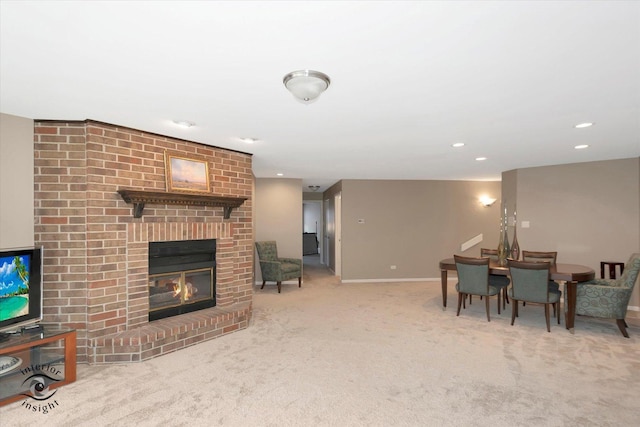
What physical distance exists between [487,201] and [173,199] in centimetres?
649

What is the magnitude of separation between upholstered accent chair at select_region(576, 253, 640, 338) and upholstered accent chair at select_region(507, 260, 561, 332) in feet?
0.86

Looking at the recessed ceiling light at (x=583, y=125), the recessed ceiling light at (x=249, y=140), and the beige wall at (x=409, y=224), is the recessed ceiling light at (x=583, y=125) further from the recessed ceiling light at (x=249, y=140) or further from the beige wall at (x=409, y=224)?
the beige wall at (x=409, y=224)

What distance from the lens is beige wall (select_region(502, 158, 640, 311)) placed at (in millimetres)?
4973

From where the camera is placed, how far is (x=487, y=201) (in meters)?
7.39

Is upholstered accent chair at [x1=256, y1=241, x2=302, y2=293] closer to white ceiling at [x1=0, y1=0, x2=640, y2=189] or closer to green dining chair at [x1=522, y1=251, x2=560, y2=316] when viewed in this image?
white ceiling at [x1=0, y1=0, x2=640, y2=189]

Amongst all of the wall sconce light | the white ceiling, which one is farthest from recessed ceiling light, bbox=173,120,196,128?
the wall sconce light

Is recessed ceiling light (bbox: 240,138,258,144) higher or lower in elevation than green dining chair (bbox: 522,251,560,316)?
higher

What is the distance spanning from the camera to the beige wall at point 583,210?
16.3 feet

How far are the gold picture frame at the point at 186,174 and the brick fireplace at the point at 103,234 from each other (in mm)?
73

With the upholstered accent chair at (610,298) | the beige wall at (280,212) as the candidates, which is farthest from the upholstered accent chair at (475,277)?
the beige wall at (280,212)

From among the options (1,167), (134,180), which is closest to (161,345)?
(134,180)

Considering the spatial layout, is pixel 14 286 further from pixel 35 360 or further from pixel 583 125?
pixel 583 125

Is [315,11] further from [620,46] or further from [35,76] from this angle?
[35,76]

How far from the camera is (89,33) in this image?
1613mm
